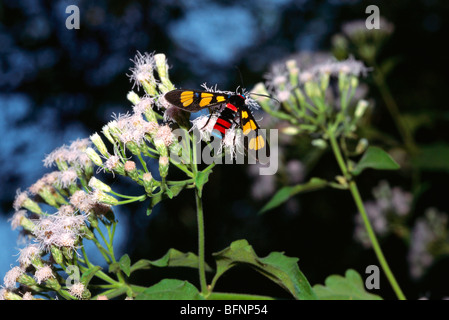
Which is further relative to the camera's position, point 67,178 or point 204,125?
point 67,178

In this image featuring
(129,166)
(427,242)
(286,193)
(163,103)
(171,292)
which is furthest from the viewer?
(427,242)

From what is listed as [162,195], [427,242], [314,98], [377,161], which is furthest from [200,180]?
[427,242]

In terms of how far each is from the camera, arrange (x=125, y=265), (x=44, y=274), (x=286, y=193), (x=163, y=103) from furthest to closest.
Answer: (x=286, y=193) < (x=163, y=103) < (x=44, y=274) < (x=125, y=265)

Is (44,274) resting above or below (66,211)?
below

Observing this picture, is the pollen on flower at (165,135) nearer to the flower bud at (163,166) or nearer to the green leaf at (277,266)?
the flower bud at (163,166)

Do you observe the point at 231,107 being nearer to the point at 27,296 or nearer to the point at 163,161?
the point at 163,161

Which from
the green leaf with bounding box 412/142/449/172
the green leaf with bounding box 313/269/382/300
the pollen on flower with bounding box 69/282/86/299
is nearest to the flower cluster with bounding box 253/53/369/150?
the green leaf with bounding box 412/142/449/172
